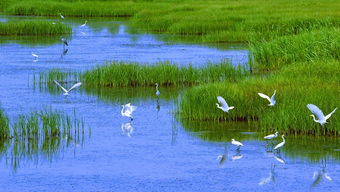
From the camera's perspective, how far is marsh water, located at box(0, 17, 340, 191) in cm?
1252

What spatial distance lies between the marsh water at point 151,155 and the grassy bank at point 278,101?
27 centimetres

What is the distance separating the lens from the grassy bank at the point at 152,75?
22.5 m

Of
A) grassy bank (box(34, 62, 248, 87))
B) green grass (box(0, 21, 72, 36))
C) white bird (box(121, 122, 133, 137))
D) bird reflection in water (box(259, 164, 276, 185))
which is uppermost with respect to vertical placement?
green grass (box(0, 21, 72, 36))

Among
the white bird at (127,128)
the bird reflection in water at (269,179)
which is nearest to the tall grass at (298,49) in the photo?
the white bird at (127,128)

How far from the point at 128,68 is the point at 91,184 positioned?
10.3 m

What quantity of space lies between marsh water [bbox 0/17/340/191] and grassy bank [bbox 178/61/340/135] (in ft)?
0.87

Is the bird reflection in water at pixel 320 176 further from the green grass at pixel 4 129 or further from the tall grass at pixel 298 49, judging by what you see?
the tall grass at pixel 298 49

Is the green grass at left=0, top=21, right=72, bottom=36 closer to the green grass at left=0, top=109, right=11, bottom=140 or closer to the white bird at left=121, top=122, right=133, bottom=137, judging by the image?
the white bird at left=121, top=122, right=133, bottom=137

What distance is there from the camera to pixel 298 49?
23.7 m

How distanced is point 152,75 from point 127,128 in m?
6.03

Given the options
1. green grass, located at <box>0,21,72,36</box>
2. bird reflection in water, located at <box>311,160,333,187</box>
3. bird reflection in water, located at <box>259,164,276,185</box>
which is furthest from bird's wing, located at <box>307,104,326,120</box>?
green grass, located at <box>0,21,72,36</box>

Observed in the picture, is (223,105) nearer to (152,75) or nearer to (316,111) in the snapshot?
(316,111)

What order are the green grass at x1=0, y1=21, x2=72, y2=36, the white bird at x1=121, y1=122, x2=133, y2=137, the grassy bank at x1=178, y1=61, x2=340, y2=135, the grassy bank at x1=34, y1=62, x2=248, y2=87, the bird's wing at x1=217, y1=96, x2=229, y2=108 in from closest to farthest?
the grassy bank at x1=178, y1=61, x2=340, y2=135, the bird's wing at x1=217, y1=96, x2=229, y2=108, the white bird at x1=121, y1=122, x2=133, y2=137, the grassy bank at x1=34, y1=62, x2=248, y2=87, the green grass at x1=0, y1=21, x2=72, y2=36

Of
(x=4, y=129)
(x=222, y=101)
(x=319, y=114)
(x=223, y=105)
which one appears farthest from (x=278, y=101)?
(x=4, y=129)
